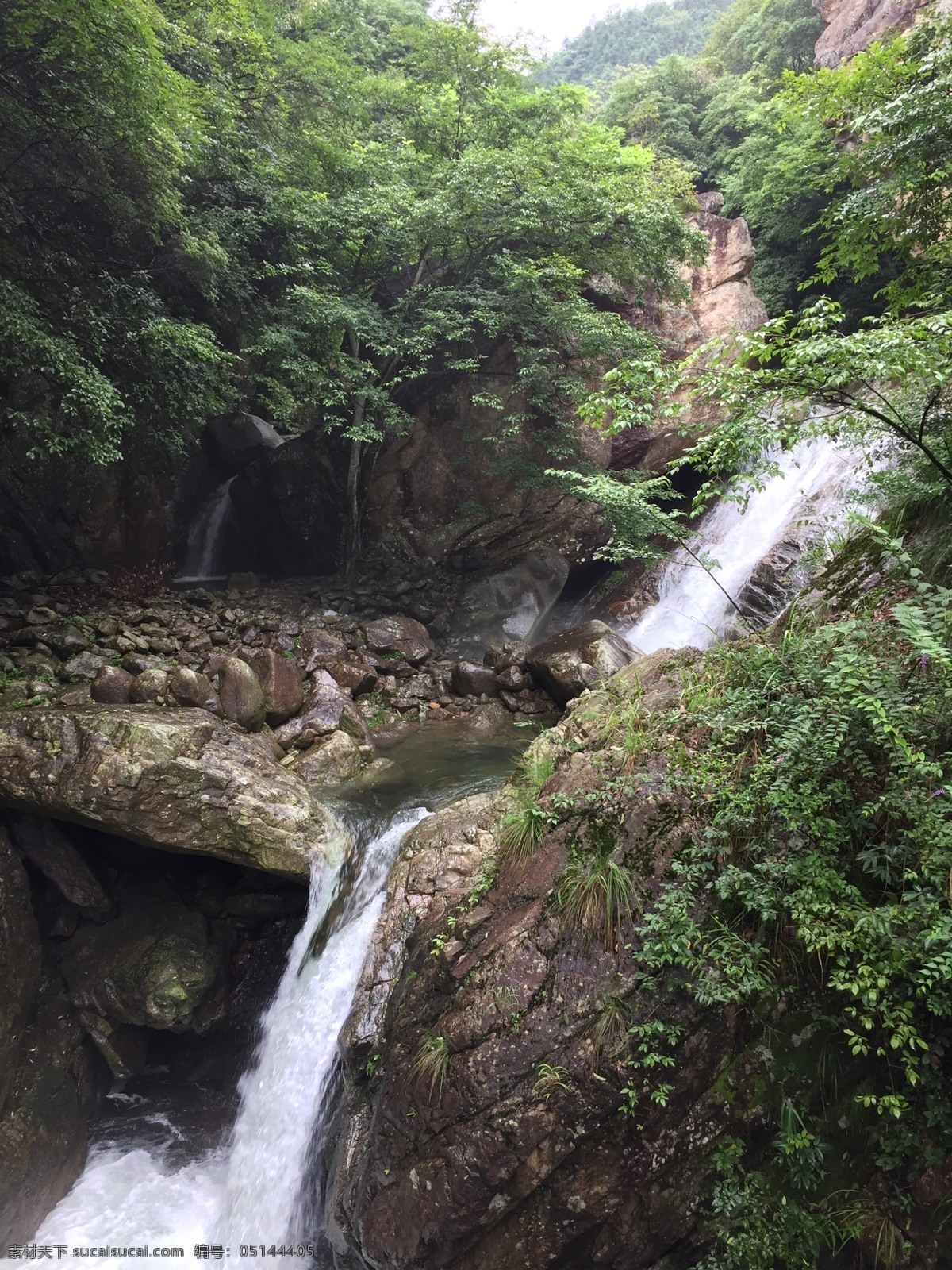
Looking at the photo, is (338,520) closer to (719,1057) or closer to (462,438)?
(462,438)

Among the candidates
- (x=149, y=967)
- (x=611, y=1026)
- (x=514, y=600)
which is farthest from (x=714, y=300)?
(x=149, y=967)

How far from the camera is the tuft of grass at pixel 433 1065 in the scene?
3975mm

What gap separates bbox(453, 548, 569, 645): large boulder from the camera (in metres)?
14.6

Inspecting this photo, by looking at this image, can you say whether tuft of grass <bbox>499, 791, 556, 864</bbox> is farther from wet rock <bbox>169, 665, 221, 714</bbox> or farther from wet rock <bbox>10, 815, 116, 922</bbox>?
wet rock <bbox>169, 665, 221, 714</bbox>

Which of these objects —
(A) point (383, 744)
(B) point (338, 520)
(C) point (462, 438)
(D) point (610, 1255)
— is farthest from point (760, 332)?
(B) point (338, 520)

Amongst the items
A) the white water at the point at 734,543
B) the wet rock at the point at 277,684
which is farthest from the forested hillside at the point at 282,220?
the white water at the point at 734,543

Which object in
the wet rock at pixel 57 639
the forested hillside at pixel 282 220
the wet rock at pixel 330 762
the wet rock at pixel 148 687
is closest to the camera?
the forested hillside at pixel 282 220

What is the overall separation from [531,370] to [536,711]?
714 centimetres

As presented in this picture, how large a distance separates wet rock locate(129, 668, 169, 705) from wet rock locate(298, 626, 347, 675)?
9.58ft

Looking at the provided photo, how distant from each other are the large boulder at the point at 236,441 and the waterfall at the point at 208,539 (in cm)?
60

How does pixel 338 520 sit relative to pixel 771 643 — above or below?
below

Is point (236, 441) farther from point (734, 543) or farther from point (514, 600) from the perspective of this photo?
point (734, 543)

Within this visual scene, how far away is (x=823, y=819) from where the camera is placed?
3447 mm

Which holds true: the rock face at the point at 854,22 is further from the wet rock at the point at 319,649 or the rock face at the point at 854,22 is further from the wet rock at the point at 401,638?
the wet rock at the point at 319,649
